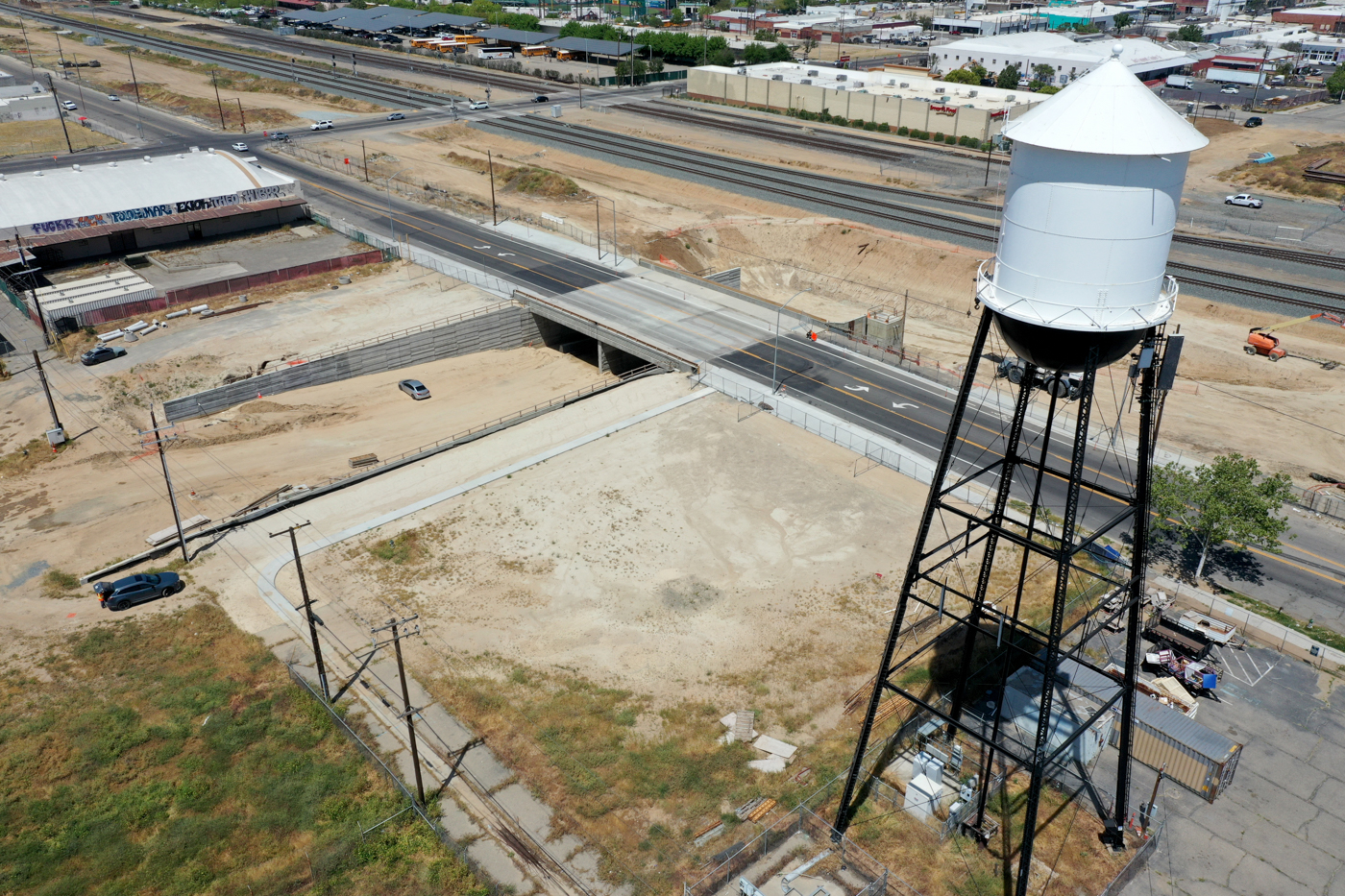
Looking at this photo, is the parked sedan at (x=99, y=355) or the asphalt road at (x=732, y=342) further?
the parked sedan at (x=99, y=355)

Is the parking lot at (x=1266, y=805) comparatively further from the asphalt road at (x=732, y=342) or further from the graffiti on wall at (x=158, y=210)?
the graffiti on wall at (x=158, y=210)

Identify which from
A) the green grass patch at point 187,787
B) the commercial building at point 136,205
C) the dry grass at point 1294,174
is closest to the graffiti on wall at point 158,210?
the commercial building at point 136,205

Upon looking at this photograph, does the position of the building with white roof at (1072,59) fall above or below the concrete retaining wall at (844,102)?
above

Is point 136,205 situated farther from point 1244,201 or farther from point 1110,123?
point 1244,201

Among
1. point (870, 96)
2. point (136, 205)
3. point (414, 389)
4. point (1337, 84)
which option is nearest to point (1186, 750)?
point (414, 389)

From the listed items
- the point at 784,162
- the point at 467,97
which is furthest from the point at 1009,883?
the point at 467,97

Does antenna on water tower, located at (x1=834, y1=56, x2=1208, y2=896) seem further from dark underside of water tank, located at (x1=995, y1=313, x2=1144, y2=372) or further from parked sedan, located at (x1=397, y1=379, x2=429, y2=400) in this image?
parked sedan, located at (x1=397, y1=379, x2=429, y2=400)

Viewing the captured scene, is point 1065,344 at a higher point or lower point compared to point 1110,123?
lower
